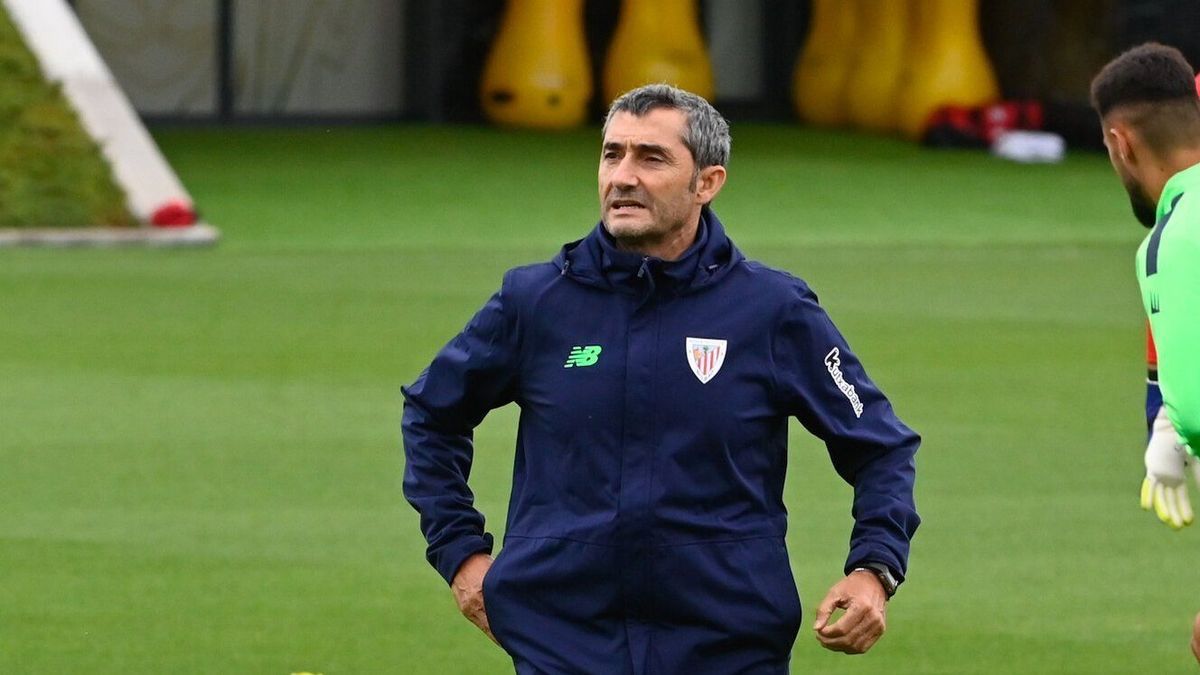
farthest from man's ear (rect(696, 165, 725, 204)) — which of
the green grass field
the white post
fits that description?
the white post

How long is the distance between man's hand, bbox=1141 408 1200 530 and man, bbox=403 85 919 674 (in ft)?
5.04

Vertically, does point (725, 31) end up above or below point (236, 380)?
below

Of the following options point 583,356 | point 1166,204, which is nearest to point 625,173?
point 583,356

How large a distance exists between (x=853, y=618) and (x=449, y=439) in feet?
3.24

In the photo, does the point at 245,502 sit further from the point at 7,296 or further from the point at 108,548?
the point at 7,296

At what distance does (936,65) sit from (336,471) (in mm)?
17491

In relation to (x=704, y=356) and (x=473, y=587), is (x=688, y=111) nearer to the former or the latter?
(x=704, y=356)

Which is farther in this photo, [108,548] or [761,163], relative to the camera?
[761,163]

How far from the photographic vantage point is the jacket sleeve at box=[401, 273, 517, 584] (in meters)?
4.99

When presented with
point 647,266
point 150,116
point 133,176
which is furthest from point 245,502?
point 150,116

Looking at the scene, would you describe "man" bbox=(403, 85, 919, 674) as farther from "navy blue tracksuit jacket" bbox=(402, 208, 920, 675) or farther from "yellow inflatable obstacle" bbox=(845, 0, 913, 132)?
"yellow inflatable obstacle" bbox=(845, 0, 913, 132)

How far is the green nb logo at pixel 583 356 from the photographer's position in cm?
481

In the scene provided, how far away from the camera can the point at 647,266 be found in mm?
4770

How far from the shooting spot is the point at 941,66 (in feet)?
87.8
